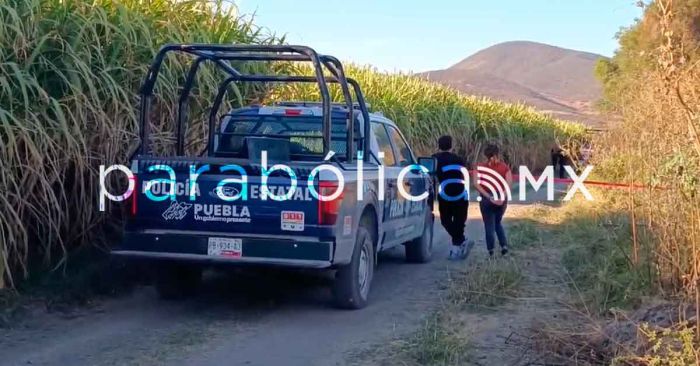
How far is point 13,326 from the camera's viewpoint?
743 centimetres

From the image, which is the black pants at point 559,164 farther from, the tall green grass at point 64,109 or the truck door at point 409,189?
the tall green grass at point 64,109

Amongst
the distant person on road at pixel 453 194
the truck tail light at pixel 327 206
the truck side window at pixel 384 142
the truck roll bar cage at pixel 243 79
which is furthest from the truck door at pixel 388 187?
the truck tail light at pixel 327 206

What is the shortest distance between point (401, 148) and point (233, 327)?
3.90 meters

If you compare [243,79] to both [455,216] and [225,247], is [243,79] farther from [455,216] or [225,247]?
[455,216]

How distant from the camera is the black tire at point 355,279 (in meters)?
8.04

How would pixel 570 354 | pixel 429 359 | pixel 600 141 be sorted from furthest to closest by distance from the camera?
pixel 600 141 → pixel 429 359 → pixel 570 354

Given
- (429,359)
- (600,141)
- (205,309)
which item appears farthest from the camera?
(600,141)

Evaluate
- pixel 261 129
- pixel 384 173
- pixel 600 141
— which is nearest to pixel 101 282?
pixel 261 129

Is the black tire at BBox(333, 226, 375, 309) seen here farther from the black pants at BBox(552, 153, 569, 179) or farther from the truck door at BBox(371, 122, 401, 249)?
the black pants at BBox(552, 153, 569, 179)

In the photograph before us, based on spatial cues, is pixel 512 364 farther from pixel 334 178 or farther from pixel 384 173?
pixel 384 173

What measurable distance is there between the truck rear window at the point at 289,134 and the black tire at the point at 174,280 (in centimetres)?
131

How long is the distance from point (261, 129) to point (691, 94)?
4087 mm

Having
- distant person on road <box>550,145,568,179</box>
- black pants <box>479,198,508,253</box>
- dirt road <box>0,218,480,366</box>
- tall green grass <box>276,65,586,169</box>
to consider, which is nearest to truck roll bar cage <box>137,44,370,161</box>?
dirt road <box>0,218,480,366</box>

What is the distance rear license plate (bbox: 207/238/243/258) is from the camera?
7.59 m
